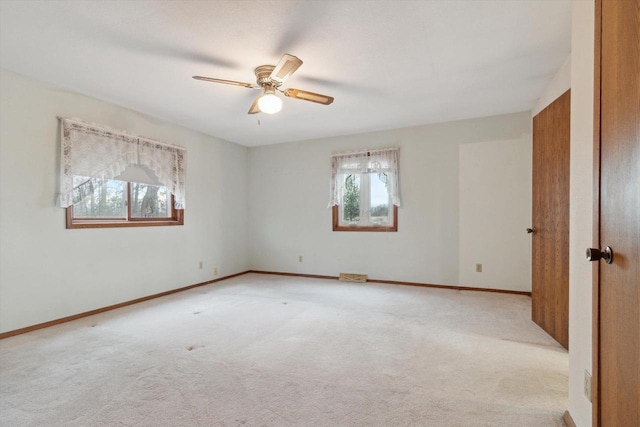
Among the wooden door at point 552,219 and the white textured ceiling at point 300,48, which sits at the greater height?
the white textured ceiling at point 300,48

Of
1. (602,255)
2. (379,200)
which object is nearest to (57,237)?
(379,200)

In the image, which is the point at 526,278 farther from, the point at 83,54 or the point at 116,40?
the point at 83,54

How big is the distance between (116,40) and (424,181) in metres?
3.88

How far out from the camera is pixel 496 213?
4.08 m

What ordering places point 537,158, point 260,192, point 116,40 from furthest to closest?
point 260,192
point 537,158
point 116,40

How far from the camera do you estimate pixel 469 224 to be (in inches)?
166

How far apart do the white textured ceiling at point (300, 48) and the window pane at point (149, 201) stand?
1.04 metres

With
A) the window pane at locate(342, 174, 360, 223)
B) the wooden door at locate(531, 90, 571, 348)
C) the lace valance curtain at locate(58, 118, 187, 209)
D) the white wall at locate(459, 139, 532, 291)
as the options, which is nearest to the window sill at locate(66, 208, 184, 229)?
the lace valance curtain at locate(58, 118, 187, 209)

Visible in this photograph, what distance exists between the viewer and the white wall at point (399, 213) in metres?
4.14

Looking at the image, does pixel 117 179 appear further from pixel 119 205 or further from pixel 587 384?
pixel 587 384

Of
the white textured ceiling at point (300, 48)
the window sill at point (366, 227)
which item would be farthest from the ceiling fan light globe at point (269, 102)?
the window sill at point (366, 227)

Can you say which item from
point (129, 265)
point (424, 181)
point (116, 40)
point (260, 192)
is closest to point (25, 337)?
point (129, 265)

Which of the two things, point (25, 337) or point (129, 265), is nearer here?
point (25, 337)

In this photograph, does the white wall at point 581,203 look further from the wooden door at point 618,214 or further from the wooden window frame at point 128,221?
the wooden window frame at point 128,221
